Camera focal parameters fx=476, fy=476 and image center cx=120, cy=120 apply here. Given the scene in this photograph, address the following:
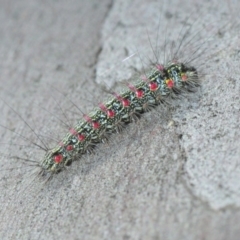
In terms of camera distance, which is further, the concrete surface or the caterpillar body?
the caterpillar body

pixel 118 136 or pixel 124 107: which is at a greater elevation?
pixel 124 107

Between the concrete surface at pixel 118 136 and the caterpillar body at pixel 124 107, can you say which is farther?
the caterpillar body at pixel 124 107

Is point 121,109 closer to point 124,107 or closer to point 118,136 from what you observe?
point 124,107

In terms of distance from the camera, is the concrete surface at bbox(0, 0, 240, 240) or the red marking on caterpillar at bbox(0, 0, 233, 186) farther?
the red marking on caterpillar at bbox(0, 0, 233, 186)

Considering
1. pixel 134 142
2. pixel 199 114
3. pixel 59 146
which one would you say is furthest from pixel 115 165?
pixel 199 114

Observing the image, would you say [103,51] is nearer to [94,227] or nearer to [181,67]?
[181,67]

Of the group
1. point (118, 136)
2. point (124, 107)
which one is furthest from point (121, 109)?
point (118, 136)

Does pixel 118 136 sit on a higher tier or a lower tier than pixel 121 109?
lower

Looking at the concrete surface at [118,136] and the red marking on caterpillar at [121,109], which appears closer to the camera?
the concrete surface at [118,136]
